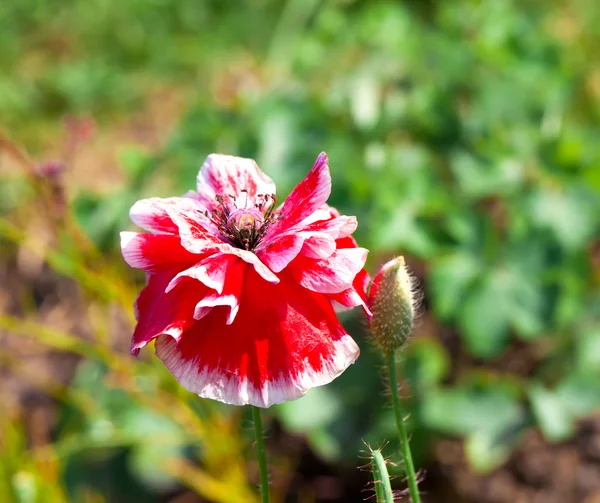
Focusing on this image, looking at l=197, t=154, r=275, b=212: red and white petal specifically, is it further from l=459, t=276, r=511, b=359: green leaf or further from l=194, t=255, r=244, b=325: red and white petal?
l=459, t=276, r=511, b=359: green leaf

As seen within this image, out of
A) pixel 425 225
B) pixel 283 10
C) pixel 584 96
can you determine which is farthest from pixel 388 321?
pixel 283 10

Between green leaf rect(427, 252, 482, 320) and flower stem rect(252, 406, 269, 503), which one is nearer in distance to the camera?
flower stem rect(252, 406, 269, 503)

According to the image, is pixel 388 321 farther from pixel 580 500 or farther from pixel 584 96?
pixel 584 96

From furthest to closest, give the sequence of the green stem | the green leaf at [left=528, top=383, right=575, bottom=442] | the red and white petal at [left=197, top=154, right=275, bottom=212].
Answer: the green leaf at [left=528, top=383, right=575, bottom=442] → the red and white petal at [left=197, top=154, right=275, bottom=212] → the green stem

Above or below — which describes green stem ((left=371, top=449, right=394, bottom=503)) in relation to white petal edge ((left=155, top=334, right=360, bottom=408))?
below

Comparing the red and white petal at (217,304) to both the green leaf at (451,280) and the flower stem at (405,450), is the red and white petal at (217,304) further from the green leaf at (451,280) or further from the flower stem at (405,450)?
the green leaf at (451,280)

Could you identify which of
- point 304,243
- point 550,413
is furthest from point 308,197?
point 550,413

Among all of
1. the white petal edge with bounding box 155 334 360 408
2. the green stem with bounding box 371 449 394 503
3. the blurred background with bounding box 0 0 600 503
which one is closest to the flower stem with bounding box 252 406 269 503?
the white petal edge with bounding box 155 334 360 408
